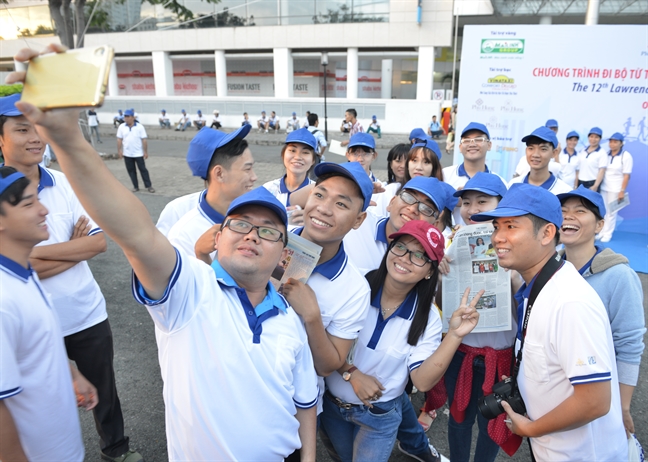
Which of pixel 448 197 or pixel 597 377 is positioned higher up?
Result: pixel 448 197

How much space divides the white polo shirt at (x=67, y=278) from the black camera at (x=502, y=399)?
2.42 meters

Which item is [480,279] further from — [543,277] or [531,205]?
[531,205]

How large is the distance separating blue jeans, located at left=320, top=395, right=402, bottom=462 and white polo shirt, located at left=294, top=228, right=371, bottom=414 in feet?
0.86

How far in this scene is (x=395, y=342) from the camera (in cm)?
227

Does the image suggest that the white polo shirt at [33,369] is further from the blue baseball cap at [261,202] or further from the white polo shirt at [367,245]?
the white polo shirt at [367,245]

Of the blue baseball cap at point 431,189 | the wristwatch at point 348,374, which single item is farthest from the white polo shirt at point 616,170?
the wristwatch at point 348,374

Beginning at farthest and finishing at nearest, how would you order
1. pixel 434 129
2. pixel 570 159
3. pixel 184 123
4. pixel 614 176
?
pixel 184 123 < pixel 434 129 < pixel 570 159 < pixel 614 176

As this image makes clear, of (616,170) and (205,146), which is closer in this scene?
(205,146)

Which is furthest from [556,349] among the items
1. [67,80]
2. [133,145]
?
[133,145]

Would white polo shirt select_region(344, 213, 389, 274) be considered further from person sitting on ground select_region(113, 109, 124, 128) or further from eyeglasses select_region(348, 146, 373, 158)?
person sitting on ground select_region(113, 109, 124, 128)

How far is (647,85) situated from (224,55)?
2685cm

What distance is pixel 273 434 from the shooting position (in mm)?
1586

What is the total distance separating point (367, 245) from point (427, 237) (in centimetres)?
87

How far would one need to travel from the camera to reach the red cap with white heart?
214cm
